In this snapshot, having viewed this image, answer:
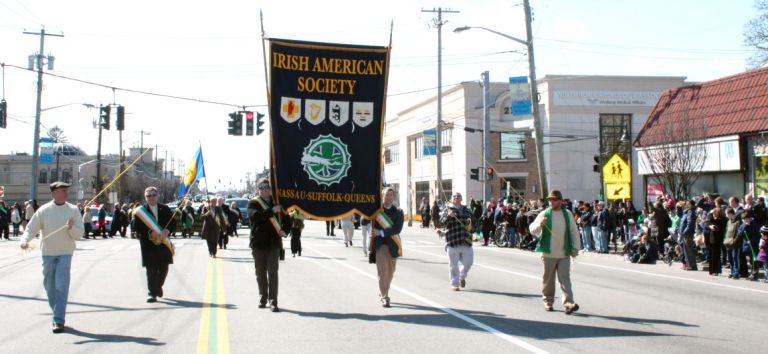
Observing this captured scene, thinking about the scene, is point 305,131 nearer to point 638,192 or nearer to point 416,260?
point 416,260

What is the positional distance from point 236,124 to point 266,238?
70.4 ft

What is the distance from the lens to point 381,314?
1044cm

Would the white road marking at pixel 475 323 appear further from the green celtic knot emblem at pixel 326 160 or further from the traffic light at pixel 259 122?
the traffic light at pixel 259 122

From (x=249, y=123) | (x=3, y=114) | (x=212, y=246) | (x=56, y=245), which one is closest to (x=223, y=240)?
(x=212, y=246)

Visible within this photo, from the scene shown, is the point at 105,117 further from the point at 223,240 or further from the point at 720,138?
the point at 720,138

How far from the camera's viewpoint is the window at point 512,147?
52.9 metres

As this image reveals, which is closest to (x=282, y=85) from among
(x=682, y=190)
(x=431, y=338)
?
(x=431, y=338)

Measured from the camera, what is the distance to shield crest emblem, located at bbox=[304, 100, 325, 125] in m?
11.1

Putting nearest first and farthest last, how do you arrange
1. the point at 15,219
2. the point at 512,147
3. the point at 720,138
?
1. the point at 720,138
2. the point at 15,219
3. the point at 512,147

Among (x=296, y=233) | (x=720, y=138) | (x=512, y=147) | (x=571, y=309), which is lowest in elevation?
(x=571, y=309)

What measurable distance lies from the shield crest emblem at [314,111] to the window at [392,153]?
58449 mm

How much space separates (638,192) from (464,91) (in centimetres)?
1393

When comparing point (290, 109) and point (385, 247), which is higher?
point (290, 109)

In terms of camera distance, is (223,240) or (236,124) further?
(236,124)
